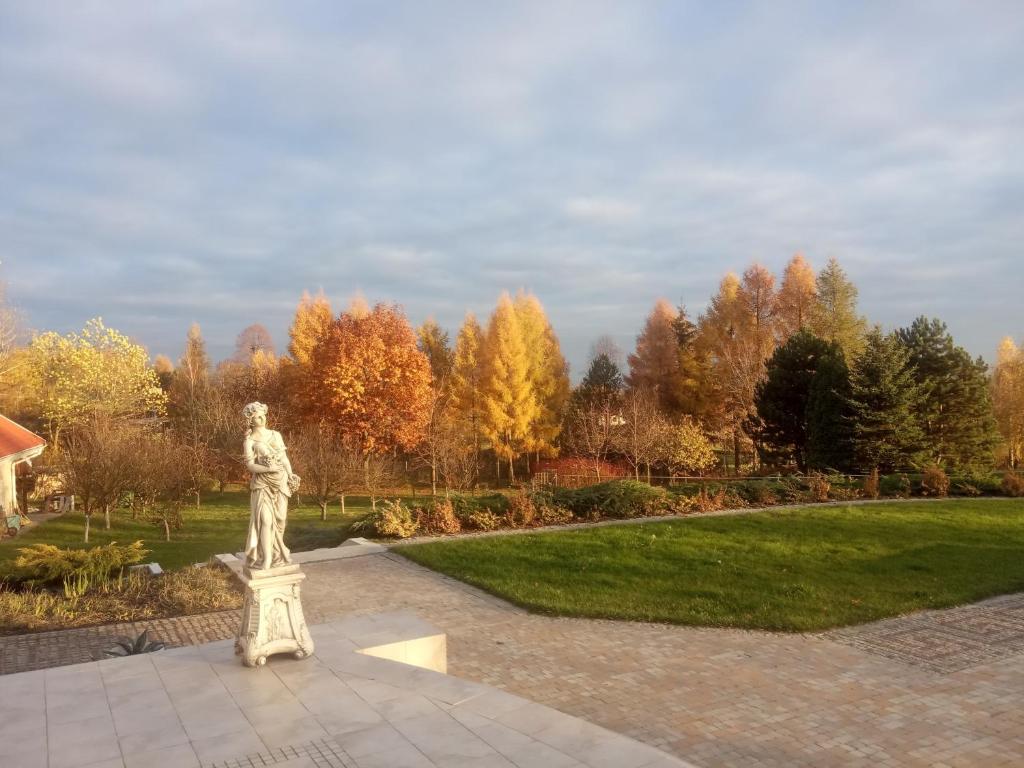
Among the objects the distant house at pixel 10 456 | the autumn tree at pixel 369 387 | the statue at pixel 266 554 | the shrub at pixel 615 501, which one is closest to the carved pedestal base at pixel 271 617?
the statue at pixel 266 554

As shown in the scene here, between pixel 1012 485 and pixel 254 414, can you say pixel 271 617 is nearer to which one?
pixel 254 414

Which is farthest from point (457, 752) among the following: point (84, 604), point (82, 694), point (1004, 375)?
point (1004, 375)

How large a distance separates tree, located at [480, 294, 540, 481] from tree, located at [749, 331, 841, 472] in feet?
34.6

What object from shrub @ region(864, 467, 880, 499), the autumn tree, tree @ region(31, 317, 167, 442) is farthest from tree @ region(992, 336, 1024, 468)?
tree @ region(31, 317, 167, 442)

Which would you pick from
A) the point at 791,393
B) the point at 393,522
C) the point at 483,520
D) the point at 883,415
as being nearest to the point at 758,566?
the point at 483,520

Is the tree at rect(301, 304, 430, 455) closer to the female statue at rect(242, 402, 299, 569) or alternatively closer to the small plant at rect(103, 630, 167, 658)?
the small plant at rect(103, 630, 167, 658)

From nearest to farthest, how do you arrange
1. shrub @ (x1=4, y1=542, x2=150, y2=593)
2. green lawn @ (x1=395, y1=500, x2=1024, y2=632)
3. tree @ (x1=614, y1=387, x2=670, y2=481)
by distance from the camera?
green lawn @ (x1=395, y1=500, x2=1024, y2=632) → shrub @ (x1=4, y1=542, x2=150, y2=593) → tree @ (x1=614, y1=387, x2=670, y2=481)

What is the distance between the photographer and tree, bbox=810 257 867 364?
34.2 metres

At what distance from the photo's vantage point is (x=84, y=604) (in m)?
9.84

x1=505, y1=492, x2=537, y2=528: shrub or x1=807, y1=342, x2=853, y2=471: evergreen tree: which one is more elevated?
x1=807, y1=342, x2=853, y2=471: evergreen tree

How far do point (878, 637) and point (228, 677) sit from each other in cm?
704

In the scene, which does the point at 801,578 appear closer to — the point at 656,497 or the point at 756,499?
the point at 656,497

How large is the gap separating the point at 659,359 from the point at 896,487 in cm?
1985

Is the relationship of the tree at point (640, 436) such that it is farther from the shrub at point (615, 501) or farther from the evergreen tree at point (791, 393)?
the shrub at point (615, 501)
